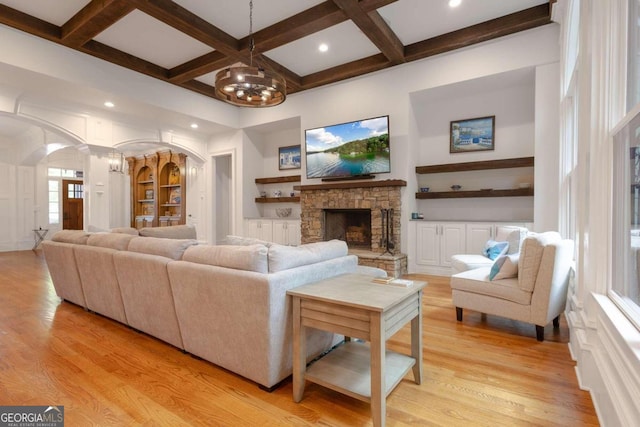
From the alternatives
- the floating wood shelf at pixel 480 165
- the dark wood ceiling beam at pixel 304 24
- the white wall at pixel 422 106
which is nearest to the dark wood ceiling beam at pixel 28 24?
the dark wood ceiling beam at pixel 304 24

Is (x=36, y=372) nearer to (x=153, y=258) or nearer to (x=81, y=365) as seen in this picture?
(x=81, y=365)

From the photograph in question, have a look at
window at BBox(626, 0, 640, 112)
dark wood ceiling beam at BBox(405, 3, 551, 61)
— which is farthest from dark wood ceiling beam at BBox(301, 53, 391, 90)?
window at BBox(626, 0, 640, 112)

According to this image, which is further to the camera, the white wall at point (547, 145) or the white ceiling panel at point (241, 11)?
the white wall at point (547, 145)

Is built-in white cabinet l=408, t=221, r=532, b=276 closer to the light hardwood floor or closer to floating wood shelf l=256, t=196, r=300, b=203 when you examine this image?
the light hardwood floor

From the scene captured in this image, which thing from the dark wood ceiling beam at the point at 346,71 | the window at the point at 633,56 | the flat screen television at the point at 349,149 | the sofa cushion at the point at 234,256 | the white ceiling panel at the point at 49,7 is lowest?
the sofa cushion at the point at 234,256

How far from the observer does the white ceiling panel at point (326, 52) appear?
4500 millimetres

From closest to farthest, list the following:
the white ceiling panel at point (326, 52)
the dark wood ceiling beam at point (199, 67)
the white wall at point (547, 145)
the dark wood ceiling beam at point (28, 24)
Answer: the dark wood ceiling beam at point (28, 24) → the white wall at point (547, 145) → the white ceiling panel at point (326, 52) → the dark wood ceiling beam at point (199, 67)

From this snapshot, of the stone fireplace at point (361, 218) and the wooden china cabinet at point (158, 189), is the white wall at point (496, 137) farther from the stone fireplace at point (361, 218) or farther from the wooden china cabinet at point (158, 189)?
the wooden china cabinet at point (158, 189)

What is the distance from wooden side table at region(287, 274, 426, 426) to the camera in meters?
1.54

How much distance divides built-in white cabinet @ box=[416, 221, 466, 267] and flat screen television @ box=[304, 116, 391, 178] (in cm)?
116

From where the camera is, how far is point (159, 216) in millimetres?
9344

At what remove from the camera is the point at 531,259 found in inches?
103

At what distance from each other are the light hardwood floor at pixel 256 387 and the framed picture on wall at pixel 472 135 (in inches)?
120

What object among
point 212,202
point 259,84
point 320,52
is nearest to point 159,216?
point 212,202
